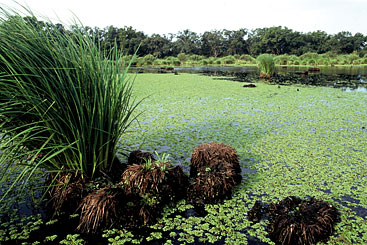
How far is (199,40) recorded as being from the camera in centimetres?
7862

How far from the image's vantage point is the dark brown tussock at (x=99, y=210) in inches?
109

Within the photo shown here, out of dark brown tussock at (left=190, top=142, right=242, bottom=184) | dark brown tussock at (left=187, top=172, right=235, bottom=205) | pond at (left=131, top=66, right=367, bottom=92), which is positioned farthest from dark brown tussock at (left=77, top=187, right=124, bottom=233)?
pond at (left=131, top=66, right=367, bottom=92)

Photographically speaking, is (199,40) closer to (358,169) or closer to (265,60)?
(265,60)

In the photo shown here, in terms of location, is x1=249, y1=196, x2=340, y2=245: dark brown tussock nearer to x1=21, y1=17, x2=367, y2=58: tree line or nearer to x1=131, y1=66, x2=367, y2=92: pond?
x1=131, y1=66, x2=367, y2=92: pond

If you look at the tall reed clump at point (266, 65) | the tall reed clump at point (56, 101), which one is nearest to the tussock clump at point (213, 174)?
the tall reed clump at point (56, 101)

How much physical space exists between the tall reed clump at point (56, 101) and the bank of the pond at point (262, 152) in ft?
2.84

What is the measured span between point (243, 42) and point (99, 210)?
79.7 metres

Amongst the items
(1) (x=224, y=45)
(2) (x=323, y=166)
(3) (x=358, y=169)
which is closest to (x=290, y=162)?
(2) (x=323, y=166)

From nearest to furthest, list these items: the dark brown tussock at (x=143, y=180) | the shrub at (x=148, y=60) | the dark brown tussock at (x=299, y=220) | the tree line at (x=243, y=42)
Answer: the dark brown tussock at (x=299, y=220) → the dark brown tussock at (x=143, y=180) → the shrub at (x=148, y=60) → the tree line at (x=243, y=42)

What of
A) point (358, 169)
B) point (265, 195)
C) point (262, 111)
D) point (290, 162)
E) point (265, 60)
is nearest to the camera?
point (265, 195)

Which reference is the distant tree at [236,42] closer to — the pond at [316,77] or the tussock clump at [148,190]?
the pond at [316,77]

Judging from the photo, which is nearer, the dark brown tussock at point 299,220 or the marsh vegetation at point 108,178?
the dark brown tussock at point 299,220

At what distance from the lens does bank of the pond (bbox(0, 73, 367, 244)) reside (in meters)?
2.76

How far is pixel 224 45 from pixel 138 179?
3092 inches
